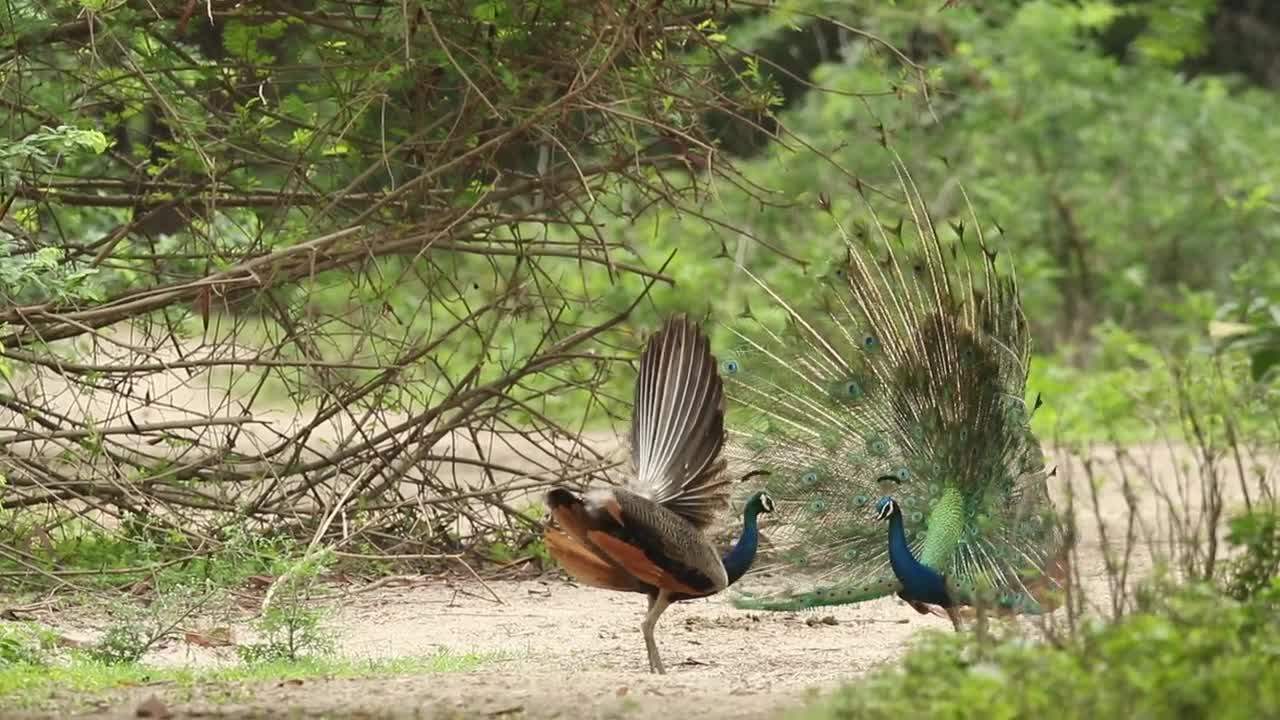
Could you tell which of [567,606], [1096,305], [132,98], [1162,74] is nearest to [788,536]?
[567,606]

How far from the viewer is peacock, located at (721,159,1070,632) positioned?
25.7 ft

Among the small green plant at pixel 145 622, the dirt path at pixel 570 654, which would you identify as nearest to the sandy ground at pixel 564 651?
the dirt path at pixel 570 654

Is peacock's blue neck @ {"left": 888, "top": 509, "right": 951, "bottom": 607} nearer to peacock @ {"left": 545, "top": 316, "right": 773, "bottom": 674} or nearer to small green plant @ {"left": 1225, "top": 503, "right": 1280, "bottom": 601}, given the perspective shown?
peacock @ {"left": 545, "top": 316, "right": 773, "bottom": 674}

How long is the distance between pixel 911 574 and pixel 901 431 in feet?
3.17

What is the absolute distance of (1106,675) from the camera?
4984 millimetres

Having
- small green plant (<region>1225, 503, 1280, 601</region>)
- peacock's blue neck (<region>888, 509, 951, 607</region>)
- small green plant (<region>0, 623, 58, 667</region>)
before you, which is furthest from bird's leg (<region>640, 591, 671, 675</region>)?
small green plant (<region>0, 623, 58, 667</region>)

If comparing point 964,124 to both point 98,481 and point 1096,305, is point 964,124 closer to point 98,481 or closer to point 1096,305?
point 1096,305

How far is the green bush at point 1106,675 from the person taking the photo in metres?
4.80

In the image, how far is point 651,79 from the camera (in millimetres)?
9109

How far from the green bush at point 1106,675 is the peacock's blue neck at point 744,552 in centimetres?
192

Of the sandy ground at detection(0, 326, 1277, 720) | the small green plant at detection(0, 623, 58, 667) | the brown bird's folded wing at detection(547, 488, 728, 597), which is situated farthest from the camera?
the small green plant at detection(0, 623, 58, 667)

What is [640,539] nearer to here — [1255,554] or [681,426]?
[681,426]

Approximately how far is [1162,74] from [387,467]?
14.7 meters

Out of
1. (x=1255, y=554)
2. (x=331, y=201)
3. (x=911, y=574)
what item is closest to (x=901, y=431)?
(x=911, y=574)
